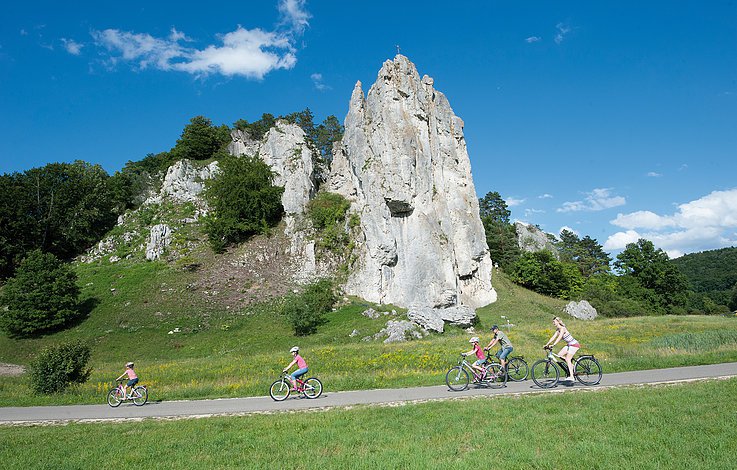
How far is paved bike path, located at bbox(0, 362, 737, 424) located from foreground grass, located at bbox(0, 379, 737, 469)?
48.0 inches

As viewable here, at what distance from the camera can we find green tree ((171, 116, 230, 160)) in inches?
2741

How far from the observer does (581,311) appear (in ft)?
172

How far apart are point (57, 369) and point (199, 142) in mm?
57571

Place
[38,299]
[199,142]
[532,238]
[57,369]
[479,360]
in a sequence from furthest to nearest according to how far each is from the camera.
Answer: [532,238]
[199,142]
[38,299]
[57,369]
[479,360]

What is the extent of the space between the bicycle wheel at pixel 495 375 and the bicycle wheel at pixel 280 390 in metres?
6.95

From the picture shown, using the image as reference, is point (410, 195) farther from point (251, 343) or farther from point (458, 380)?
point (458, 380)

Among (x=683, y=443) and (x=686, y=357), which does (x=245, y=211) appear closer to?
(x=686, y=357)

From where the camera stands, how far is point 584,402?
10.5 m

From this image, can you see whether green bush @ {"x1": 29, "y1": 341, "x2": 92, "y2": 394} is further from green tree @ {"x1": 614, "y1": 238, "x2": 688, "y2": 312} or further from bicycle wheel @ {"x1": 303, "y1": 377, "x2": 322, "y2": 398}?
green tree @ {"x1": 614, "y1": 238, "x2": 688, "y2": 312}

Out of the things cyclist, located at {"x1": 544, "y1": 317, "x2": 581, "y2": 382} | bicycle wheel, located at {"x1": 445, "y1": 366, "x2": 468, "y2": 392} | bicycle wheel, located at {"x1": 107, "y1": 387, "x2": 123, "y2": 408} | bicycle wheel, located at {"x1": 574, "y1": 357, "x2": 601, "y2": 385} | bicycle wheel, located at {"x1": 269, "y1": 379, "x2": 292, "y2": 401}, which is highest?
cyclist, located at {"x1": 544, "y1": 317, "x2": 581, "y2": 382}

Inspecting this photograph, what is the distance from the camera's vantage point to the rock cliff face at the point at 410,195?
149ft

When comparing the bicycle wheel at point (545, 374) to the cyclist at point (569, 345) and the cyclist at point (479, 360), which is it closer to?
the cyclist at point (569, 345)

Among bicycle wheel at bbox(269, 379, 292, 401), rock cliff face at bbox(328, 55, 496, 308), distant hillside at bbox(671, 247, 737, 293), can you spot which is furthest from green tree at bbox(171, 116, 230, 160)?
distant hillside at bbox(671, 247, 737, 293)

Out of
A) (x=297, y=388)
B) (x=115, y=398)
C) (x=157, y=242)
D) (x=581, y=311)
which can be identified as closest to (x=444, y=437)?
(x=297, y=388)
